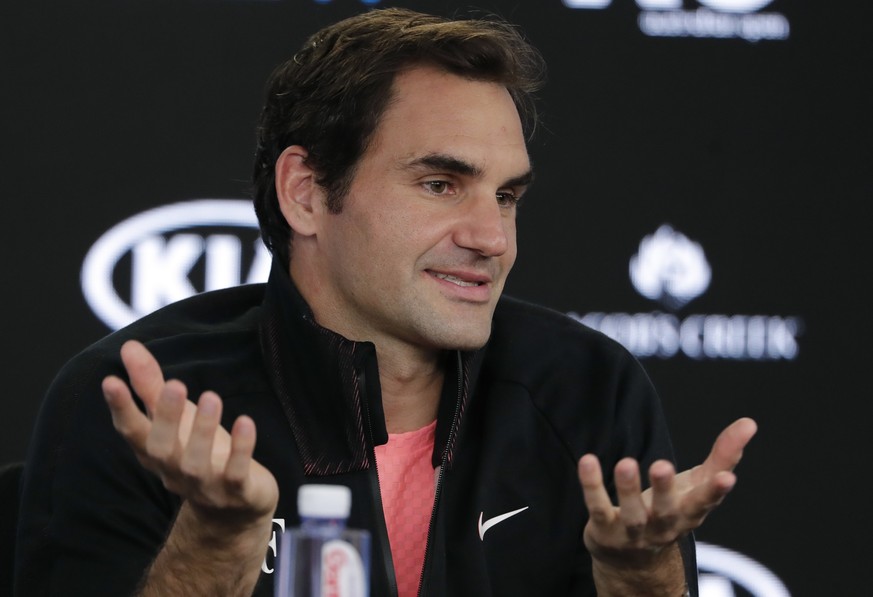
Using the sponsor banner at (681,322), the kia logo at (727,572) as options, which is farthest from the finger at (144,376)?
the kia logo at (727,572)

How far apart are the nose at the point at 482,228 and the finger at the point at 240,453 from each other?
0.73m

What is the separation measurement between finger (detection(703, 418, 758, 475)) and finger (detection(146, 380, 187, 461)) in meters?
0.58

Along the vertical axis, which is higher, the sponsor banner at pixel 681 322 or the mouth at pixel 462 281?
the sponsor banner at pixel 681 322

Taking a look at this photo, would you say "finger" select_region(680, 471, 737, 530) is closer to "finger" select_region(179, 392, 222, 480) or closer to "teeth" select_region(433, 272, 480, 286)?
"finger" select_region(179, 392, 222, 480)

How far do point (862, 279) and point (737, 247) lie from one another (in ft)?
1.04

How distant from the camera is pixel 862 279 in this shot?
285 cm

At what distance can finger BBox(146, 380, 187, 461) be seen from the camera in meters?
1.18

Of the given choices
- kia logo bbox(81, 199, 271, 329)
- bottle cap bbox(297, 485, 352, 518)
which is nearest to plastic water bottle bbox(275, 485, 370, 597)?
bottle cap bbox(297, 485, 352, 518)

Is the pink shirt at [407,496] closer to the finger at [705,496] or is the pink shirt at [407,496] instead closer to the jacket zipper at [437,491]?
the jacket zipper at [437,491]

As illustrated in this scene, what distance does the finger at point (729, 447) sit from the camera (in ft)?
4.41

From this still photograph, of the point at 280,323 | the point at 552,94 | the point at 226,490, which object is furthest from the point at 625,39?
the point at 226,490

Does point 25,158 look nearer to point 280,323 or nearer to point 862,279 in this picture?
point 280,323

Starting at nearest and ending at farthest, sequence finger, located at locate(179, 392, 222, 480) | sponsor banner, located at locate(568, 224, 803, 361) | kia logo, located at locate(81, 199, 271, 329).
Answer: finger, located at locate(179, 392, 222, 480), kia logo, located at locate(81, 199, 271, 329), sponsor banner, located at locate(568, 224, 803, 361)

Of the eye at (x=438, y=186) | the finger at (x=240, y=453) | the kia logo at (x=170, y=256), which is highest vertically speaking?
the kia logo at (x=170, y=256)
